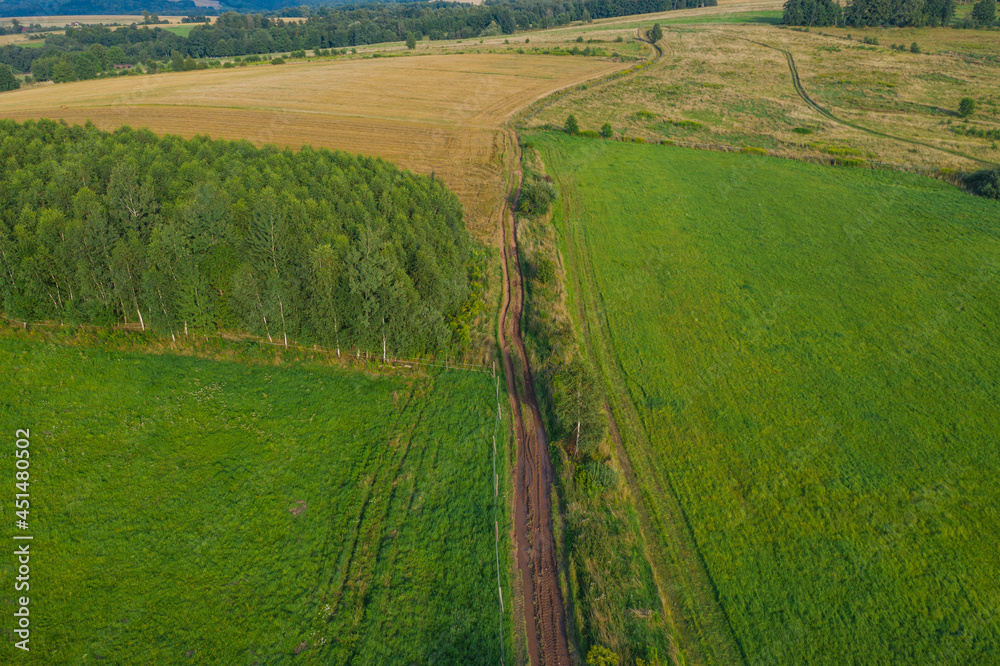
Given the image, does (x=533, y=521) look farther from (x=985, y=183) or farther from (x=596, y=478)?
(x=985, y=183)

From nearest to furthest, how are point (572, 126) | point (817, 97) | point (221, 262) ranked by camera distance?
point (221, 262) → point (572, 126) → point (817, 97)

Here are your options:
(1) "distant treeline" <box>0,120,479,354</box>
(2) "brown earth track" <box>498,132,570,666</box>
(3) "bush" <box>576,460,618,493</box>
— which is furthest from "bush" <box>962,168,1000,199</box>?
(1) "distant treeline" <box>0,120,479,354</box>

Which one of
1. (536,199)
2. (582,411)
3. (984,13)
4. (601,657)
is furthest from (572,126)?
(984,13)

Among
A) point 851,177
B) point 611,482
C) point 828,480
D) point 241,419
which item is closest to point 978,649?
point 828,480

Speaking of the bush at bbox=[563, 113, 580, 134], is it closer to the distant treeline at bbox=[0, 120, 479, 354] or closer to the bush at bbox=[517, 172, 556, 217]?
the bush at bbox=[517, 172, 556, 217]

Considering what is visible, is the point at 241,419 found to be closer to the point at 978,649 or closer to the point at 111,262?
the point at 111,262

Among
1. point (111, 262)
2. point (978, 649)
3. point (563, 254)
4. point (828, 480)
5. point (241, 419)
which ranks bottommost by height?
point (978, 649)
